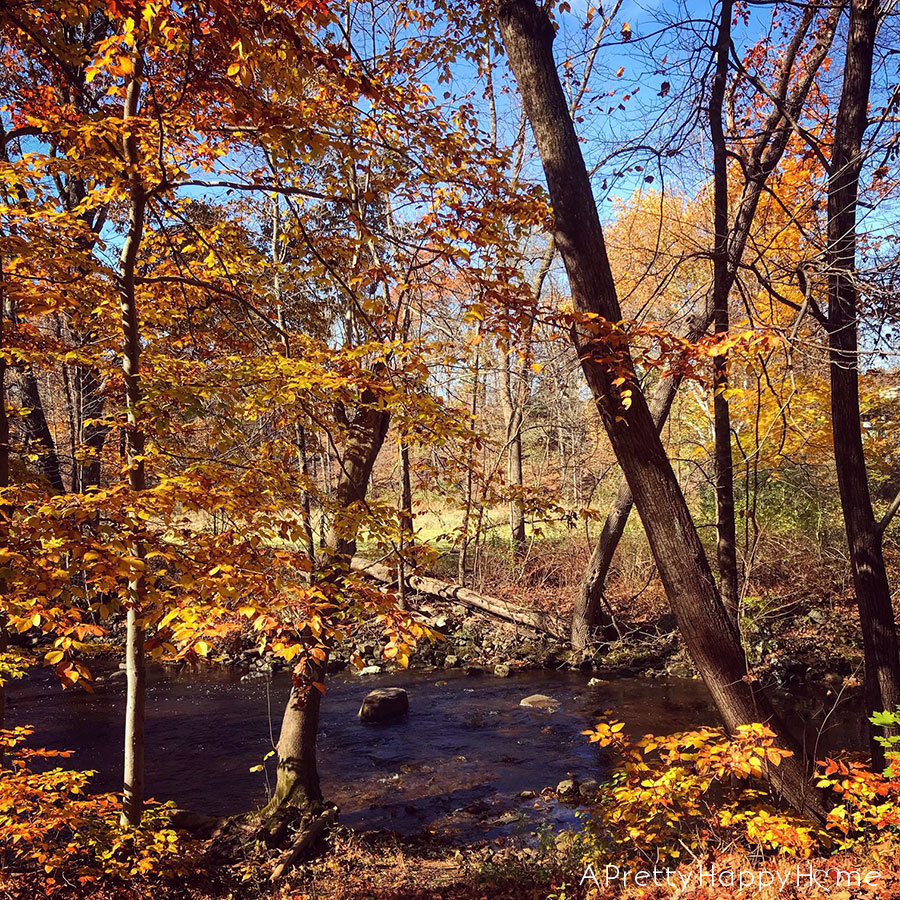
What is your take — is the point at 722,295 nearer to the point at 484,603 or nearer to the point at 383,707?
the point at 383,707

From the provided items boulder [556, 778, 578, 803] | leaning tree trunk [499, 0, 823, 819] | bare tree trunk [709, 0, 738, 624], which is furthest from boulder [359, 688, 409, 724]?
leaning tree trunk [499, 0, 823, 819]

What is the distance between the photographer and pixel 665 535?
4.92 meters

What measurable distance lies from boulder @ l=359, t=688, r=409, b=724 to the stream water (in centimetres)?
20

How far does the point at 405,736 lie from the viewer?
33.0ft

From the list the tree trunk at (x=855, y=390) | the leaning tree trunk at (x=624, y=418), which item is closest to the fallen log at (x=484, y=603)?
the tree trunk at (x=855, y=390)

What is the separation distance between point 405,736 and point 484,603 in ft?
17.4

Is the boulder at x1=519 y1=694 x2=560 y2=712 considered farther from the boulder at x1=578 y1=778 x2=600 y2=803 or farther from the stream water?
the boulder at x1=578 y1=778 x2=600 y2=803

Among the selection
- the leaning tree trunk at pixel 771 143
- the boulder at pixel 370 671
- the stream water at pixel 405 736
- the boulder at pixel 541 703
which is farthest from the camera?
the boulder at pixel 370 671

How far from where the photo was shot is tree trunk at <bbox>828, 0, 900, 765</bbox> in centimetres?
558

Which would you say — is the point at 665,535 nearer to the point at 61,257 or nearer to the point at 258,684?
the point at 61,257

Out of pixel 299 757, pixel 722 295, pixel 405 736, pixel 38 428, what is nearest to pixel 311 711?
pixel 299 757

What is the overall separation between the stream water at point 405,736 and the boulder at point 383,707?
20 centimetres

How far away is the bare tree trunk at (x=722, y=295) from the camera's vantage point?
5.45 m

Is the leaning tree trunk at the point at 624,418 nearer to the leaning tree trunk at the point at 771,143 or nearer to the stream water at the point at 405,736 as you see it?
the leaning tree trunk at the point at 771,143
